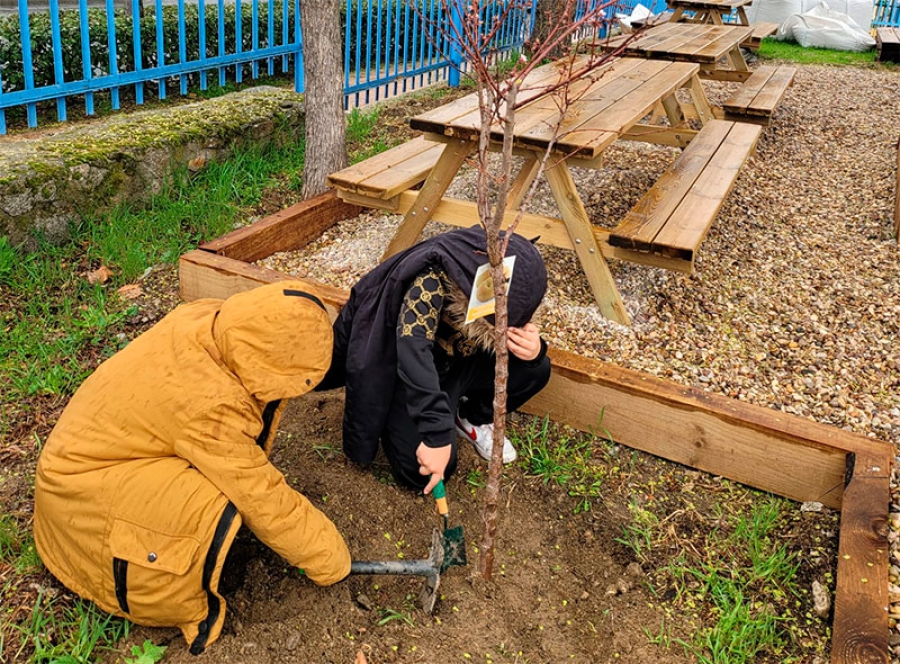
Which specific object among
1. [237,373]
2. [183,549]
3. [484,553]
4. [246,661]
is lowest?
[246,661]

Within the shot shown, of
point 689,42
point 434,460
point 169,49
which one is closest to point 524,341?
point 434,460

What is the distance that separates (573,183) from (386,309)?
4.28ft

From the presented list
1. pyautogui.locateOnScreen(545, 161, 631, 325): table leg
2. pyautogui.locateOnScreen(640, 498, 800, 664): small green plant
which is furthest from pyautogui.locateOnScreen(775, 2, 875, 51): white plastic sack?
pyautogui.locateOnScreen(640, 498, 800, 664): small green plant

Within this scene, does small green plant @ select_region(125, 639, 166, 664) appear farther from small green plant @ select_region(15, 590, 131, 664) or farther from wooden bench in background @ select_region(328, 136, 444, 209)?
wooden bench in background @ select_region(328, 136, 444, 209)

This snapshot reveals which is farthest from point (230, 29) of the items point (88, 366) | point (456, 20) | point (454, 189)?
point (88, 366)

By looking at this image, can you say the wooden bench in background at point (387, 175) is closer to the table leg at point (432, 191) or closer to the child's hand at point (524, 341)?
the table leg at point (432, 191)

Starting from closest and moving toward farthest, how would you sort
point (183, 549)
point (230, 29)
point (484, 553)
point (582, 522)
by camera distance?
point (183, 549), point (484, 553), point (582, 522), point (230, 29)

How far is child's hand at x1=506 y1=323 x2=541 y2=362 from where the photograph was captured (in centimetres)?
223

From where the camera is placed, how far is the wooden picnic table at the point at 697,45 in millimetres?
5082

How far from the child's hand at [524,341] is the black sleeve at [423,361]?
0.24 meters

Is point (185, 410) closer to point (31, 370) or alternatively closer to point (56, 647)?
point (56, 647)

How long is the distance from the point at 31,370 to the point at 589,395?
2.01m

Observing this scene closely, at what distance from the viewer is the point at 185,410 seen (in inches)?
69.7

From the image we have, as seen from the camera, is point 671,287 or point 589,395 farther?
point 671,287
